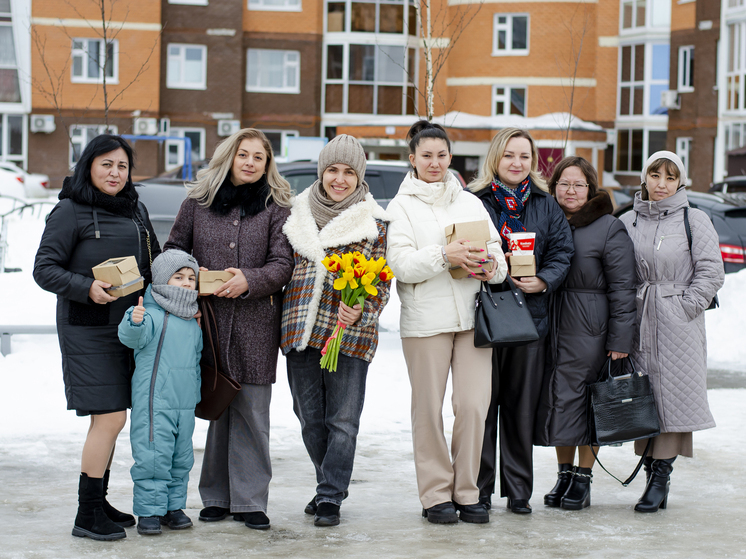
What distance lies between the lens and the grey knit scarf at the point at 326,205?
4762mm

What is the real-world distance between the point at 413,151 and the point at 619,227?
1.26 m

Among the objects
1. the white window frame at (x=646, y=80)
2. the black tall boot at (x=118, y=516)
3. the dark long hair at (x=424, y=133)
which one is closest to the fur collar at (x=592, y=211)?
the dark long hair at (x=424, y=133)

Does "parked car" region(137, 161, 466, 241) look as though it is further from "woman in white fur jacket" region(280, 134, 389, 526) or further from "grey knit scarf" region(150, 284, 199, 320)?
"grey knit scarf" region(150, 284, 199, 320)

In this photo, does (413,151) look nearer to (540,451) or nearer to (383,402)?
(540,451)

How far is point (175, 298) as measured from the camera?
177 inches

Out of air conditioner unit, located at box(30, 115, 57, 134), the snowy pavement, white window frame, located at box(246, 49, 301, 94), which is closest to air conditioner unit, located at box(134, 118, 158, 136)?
air conditioner unit, located at box(30, 115, 57, 134)

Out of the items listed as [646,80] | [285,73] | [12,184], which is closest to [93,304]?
[12,184]

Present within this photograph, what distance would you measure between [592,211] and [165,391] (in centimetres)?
254

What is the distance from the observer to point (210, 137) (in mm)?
32750

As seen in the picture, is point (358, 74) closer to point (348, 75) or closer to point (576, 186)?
point (348, 75)

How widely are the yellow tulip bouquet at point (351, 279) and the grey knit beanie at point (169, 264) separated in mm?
A: 691

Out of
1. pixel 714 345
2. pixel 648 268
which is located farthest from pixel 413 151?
pixel 714 345

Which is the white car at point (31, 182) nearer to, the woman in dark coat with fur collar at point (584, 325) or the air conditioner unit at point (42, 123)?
the air conditioner unit at point (42, 123)

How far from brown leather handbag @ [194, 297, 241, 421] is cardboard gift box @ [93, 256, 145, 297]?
0.42 meters
